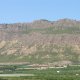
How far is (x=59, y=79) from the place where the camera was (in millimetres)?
120125

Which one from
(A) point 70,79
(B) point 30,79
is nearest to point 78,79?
(A) point 70,79

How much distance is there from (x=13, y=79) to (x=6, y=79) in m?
2.29

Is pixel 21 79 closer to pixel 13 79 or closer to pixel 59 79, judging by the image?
pixel 13 79

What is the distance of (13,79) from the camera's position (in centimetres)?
11906

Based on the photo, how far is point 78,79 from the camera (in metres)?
115


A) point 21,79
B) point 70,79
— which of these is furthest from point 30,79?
point 70,79

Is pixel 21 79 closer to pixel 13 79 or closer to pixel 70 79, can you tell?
pixel 13 79

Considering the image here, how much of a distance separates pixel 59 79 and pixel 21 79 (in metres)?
10.8

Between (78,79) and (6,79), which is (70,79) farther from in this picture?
(6,79)

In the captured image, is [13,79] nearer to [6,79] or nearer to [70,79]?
[6,79]

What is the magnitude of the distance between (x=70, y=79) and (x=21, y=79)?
13.5 m

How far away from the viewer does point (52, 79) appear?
119750mm

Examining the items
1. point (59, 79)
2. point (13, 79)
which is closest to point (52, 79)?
point (59, 79)

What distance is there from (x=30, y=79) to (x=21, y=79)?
2935 mm
